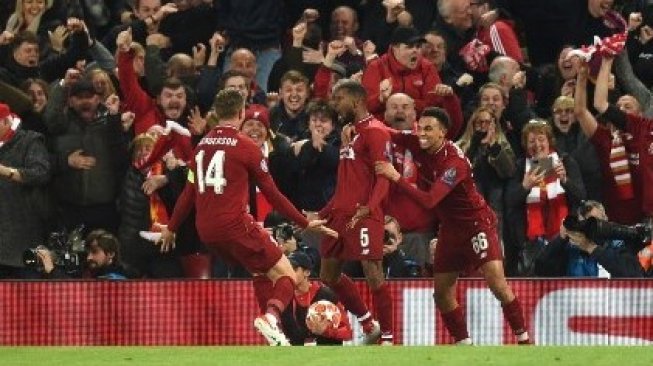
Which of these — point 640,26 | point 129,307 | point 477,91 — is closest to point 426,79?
point 477,91

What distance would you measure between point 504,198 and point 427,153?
2.03 m

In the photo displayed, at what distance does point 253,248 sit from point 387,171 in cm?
128

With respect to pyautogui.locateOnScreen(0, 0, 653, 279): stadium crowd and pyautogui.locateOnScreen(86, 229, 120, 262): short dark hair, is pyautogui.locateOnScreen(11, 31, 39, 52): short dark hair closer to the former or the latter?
pyautogui.locateOnScreen(0, 0, 653, 279): stadium crowd

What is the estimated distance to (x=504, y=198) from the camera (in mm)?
17141

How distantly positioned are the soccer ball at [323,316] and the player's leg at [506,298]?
50.4 inches

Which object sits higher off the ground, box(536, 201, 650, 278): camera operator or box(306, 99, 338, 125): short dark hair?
box(306, 99, 338, 125): short dark hair

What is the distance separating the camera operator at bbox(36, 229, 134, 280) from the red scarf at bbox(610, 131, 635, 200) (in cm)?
437

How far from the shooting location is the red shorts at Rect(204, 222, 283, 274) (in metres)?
14.2

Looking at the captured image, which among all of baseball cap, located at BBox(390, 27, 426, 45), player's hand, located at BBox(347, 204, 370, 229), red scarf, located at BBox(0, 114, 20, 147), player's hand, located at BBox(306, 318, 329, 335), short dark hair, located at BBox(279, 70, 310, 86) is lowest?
player's hand, located at BBox(306, 318, 329, 335)

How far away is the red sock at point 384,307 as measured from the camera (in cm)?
1564

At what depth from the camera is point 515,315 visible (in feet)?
49.5

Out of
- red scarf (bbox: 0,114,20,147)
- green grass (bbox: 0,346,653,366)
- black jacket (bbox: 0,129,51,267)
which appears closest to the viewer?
green grass (bbox: 0,346,653,366)

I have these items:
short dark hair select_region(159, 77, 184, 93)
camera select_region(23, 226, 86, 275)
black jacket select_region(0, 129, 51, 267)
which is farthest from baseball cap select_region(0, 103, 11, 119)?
short dark hair select_region(159, 77, 184, 93)

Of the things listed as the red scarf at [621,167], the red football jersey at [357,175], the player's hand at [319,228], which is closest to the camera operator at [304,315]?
the red football jersey at [357,175]
